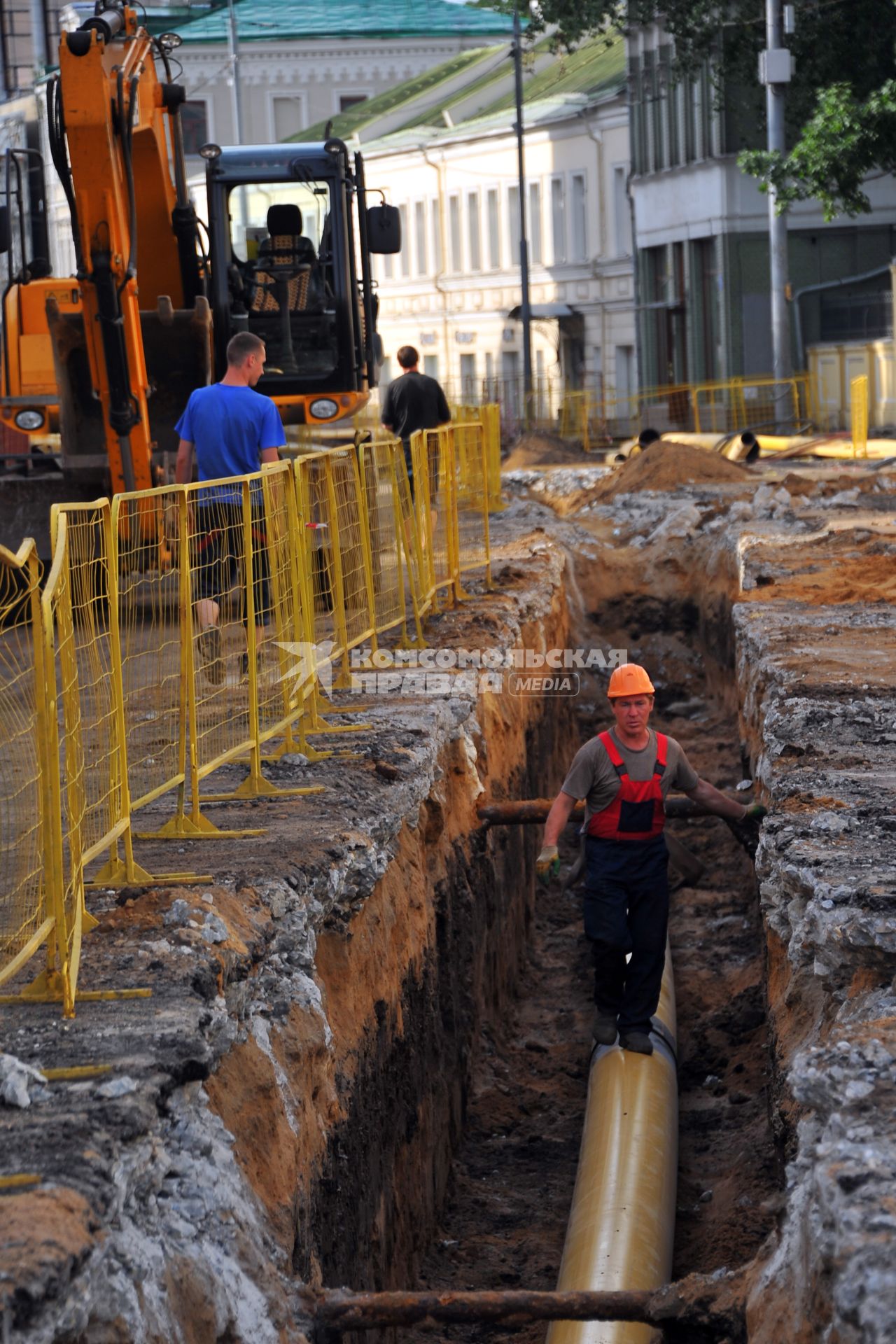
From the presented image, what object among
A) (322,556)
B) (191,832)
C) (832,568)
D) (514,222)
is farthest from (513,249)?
(191,832)

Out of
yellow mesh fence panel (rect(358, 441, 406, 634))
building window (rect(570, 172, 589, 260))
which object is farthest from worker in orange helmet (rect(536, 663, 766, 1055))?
building window (rect(570, 172, 589, 260))

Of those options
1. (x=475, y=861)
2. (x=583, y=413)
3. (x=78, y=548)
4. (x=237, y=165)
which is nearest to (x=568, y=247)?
(x=583, y=413)

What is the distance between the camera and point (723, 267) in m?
35.5

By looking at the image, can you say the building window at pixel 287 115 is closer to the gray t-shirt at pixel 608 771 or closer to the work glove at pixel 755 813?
the work glove at pixel 755 813

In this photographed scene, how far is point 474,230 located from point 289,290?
34.5 metres

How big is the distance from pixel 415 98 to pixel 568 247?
408 inches

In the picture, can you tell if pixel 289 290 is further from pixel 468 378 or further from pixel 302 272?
pixel 468 378

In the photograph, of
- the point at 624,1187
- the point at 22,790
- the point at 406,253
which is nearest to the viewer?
the point at 22,790

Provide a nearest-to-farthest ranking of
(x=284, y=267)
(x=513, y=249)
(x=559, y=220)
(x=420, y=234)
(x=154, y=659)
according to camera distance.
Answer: (x=154, y=659) → (x=284, y=267) → (x=559, y=220) → (x=513, y=249) → (x=420, y=234)

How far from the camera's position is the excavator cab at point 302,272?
46.0 feet

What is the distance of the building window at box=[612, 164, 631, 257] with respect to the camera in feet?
139

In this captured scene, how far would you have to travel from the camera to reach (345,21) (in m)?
57.0

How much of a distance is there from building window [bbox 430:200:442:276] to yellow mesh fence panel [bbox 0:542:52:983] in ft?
150

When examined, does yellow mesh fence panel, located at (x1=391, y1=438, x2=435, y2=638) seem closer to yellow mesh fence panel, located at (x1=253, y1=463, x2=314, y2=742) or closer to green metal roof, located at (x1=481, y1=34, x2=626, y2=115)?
yellow mesh fence panel, located at (x1=253, y1=463, x2=314, y2=742)
